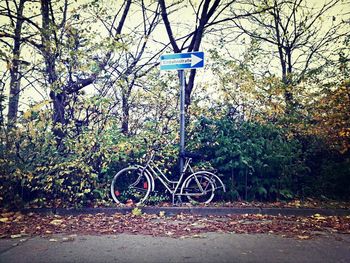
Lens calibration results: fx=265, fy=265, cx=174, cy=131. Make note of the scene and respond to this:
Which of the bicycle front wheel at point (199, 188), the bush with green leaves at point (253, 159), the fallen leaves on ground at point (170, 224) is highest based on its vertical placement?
the bush with green leaves at point (253, 159)

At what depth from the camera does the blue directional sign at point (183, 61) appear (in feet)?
19.5

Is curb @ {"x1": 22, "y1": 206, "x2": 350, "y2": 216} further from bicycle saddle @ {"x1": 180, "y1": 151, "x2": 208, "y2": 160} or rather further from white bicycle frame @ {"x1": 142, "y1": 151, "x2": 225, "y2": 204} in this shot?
bicycle saddle @ {"x1": 180, "y1": 151, "x2": 208, "y2": 160}

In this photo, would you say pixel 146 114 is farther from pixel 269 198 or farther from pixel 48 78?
pixel 269 198

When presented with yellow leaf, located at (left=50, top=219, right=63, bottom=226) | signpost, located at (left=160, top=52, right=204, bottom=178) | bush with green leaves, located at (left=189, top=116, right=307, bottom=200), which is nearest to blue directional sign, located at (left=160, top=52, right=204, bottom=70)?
signpost, located at (left=160, top=52, right=204, bottom=178)

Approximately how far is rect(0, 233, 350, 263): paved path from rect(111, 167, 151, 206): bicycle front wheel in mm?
1707

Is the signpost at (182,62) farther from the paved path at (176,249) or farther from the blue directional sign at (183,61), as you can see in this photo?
the paved path at (176,249)

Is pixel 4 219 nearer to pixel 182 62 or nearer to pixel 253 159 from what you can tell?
pixel 182 62

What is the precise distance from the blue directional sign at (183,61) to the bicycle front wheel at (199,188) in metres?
2.50

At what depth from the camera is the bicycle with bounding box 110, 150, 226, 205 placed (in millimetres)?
5980

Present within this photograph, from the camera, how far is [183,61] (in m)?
6.07

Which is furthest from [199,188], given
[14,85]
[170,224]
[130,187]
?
[14,85]

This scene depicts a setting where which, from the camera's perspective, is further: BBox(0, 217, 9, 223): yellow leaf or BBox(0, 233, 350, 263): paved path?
BBox(0, 217, 9, 223): yellow leaf

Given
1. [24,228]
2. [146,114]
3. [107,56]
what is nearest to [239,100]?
[146,114]

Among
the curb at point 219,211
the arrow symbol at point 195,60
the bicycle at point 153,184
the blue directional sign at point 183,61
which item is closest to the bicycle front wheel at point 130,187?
the bicycle at point 153,184
